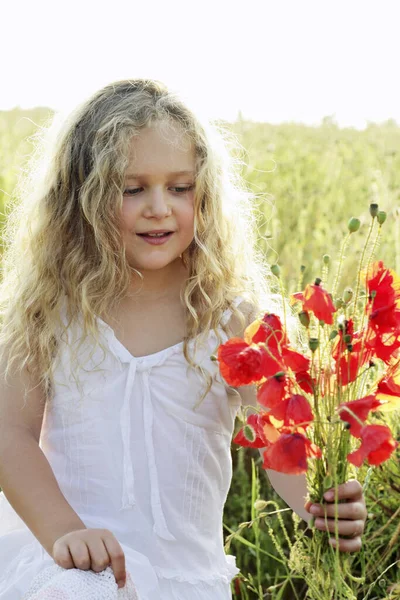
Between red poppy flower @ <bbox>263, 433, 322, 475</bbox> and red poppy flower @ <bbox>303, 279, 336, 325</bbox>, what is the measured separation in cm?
16

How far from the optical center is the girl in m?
1.67

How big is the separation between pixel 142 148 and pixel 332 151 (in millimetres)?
3988

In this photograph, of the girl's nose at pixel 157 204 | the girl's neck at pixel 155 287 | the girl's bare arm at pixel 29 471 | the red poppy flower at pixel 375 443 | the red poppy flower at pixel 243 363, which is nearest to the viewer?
the red poppy flower at pixel 375 443

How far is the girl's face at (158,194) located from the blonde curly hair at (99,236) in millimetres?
22

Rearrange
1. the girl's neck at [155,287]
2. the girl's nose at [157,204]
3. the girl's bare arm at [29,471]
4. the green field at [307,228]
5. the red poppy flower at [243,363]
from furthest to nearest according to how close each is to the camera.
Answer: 1. the green field at [307,228]
2. the girl's neck at [155,287]
3. the girl's nose at [157,204]
4. the girl's bare arm at [29,471]
5. the red poppy flower at [243,363]

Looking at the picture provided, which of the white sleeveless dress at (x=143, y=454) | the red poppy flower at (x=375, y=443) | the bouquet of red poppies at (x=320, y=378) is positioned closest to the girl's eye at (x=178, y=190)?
the white sleeveless dress at (x=143, y=454)

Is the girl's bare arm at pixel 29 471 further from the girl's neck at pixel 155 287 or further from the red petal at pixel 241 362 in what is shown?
the red petal at pixel 241 362

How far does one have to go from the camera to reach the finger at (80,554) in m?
1.37

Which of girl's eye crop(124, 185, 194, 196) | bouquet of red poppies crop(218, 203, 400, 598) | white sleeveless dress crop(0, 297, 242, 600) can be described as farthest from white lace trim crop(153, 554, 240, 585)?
girl's eye crop(124, 185, 194, 196)

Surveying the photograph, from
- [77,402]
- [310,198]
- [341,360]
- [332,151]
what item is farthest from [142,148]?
[332,151]

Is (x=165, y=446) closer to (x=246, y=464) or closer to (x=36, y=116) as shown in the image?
(x=246, y=464)

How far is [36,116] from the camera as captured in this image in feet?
26.6

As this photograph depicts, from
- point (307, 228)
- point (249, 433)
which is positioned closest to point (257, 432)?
point (249, 433)

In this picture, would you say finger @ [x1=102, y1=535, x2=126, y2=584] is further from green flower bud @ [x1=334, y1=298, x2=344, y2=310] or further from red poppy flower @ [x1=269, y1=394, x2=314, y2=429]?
green flower bud @ [x1=334, y1=298, x2=344, y2=310]
